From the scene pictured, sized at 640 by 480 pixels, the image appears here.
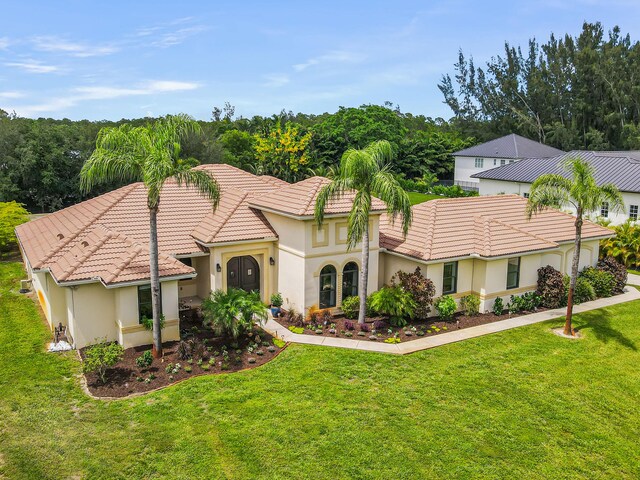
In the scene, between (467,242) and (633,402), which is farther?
(467,242)

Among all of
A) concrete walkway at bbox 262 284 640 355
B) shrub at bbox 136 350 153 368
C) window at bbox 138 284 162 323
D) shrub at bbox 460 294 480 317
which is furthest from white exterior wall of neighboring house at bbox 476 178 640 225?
shrub at bbox 136 350 153 368

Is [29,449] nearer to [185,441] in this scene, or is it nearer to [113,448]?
[113,448]

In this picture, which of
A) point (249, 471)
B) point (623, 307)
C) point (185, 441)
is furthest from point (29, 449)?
point (623, 307)

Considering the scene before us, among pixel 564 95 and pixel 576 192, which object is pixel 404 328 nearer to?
pixel 576 192

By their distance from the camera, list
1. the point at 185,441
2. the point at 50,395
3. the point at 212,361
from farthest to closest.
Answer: the point at 212,361 < the point at 50,395 < the point at 185,441

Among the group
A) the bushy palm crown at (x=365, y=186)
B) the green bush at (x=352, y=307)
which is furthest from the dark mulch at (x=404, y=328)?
the bushy palm crown at (x=365, y=186)

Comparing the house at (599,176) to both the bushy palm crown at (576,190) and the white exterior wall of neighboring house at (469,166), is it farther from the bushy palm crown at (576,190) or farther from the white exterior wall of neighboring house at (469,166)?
the white exterior wall of neighboring house at (469,166)

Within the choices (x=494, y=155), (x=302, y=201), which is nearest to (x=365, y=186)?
(x=302, y=201)
